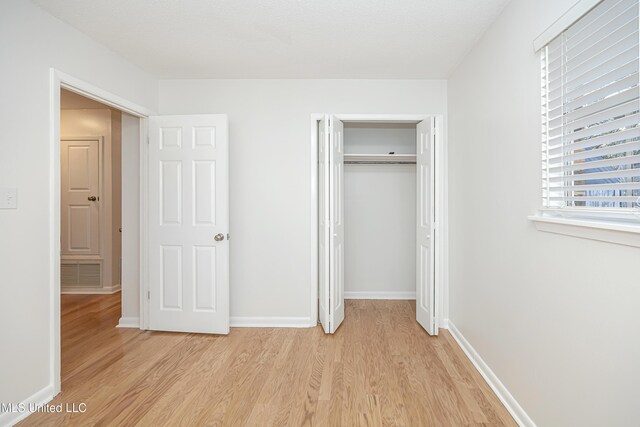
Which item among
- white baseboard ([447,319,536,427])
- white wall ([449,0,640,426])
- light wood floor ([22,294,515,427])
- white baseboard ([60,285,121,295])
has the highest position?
white wall ([449,0,640,426])

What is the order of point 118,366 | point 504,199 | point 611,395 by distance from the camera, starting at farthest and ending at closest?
1. point 118,366
2. point 504,199
3. point 611,395

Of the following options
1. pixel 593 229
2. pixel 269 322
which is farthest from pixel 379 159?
pixel 593 229

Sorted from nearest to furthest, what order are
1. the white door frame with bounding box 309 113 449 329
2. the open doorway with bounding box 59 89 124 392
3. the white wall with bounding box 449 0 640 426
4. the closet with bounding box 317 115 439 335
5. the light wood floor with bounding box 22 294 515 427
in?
1. the white wall with bounding box 449 0 640 426
2. the light wood floor with bounding box 22 294 515 427
3. the white door frame with bounding box 309 113 449 329
4. the closet with bounding box 317 115 439 335
5. the open doorway with bounding box 59 89 124 392

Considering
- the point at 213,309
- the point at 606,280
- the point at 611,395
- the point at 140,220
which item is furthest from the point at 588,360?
the point at 140,220

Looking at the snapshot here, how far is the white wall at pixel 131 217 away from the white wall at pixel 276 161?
0.62m

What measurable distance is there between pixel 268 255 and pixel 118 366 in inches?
61.5

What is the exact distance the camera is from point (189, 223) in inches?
135

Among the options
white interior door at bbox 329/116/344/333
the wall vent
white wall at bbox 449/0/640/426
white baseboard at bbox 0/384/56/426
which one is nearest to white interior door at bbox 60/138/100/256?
the wall vent

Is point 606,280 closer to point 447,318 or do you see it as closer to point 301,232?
point 447,318

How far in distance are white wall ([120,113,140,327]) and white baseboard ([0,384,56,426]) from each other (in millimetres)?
1367

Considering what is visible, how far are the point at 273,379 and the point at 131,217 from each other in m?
2.26

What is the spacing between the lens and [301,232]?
3.64 metres

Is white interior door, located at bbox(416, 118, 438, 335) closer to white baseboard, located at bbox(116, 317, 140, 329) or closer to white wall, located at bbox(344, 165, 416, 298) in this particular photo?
white wall, located at bbox(344, 165, 416, 298)

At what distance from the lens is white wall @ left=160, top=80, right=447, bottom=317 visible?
3.62m
